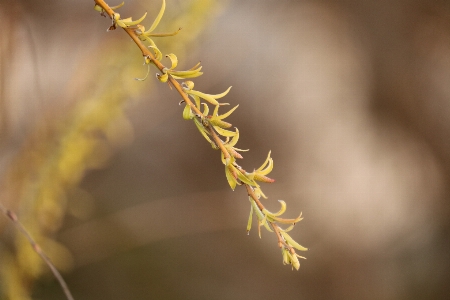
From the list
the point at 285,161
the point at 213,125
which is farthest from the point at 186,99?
the point at 285,161

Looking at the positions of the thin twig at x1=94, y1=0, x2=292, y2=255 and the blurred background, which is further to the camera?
the blurred background

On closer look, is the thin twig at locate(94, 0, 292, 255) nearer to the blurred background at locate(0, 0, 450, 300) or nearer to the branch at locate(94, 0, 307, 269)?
the branch at locate(94, 0, 307, 269)

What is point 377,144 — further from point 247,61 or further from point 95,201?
point 95,201

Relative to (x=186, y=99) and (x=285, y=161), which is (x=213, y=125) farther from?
(x=285, y=161)

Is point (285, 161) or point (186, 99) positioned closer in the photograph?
point (186, 99)

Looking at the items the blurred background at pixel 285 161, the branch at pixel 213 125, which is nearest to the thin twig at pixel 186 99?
the branch at pixel 213 125

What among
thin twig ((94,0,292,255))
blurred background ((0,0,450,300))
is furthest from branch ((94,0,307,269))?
blurred background ((0,0,450,300))

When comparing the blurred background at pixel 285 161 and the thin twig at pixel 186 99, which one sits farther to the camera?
the blurred background at pixel 285 161

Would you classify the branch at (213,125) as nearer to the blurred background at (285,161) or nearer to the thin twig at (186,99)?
the thin twig at (186,99)

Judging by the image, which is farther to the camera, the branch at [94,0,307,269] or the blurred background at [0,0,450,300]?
the blurred background at [0,0,450,300]
